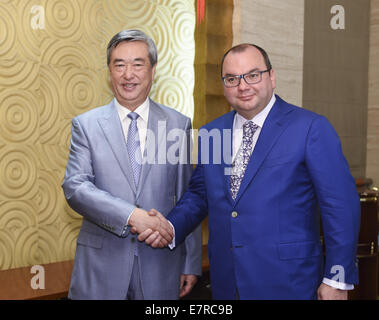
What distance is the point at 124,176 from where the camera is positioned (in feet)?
6.59

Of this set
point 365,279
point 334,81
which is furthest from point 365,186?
point 334,81

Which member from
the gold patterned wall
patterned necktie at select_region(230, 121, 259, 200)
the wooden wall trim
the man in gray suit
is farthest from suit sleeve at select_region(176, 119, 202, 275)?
the gold patterned wall

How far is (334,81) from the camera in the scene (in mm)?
5070

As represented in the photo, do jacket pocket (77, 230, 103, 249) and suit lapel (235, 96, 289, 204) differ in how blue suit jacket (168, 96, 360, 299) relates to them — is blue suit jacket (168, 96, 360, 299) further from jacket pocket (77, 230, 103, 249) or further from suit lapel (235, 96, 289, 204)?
jacket pocket (77, 230, 103, 249)

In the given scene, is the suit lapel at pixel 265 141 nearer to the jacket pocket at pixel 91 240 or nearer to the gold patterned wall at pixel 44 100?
the jacket pocket at pixel 91 240

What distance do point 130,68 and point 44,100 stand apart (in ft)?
5.08

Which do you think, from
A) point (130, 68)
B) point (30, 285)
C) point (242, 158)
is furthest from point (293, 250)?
point (30, 285)

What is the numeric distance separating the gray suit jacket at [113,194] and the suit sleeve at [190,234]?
0.21ft

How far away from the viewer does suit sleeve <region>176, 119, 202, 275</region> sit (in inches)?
84.8

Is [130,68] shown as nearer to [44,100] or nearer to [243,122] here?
[243,122]

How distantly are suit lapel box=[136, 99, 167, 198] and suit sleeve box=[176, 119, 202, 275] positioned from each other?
0.43 feet

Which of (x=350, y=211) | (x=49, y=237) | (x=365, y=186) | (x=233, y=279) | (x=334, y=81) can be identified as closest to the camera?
(x=350, y=211)
